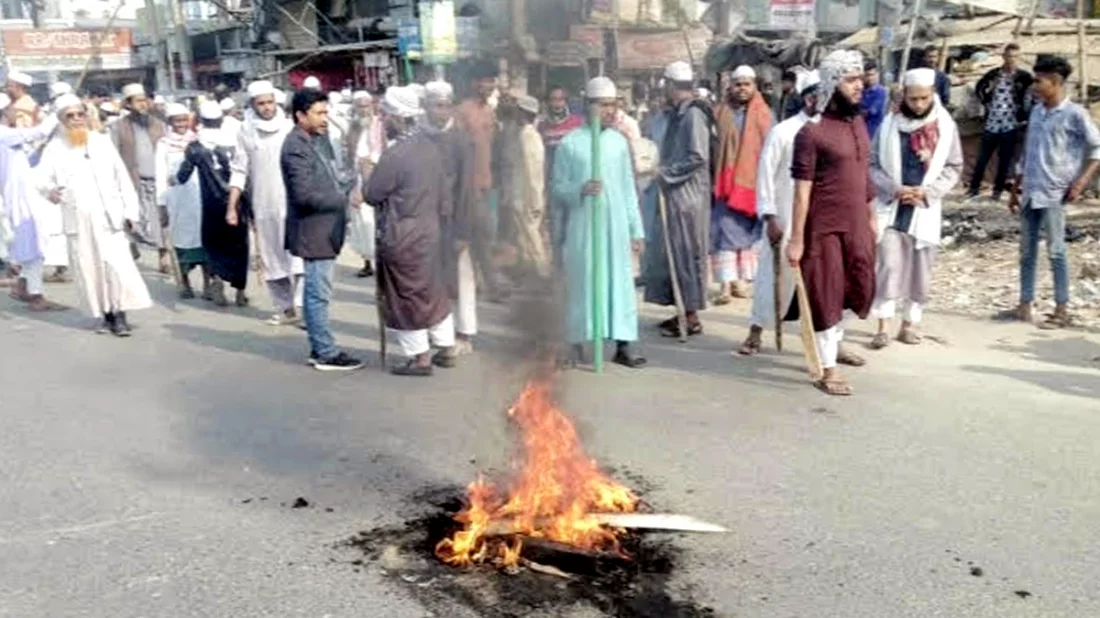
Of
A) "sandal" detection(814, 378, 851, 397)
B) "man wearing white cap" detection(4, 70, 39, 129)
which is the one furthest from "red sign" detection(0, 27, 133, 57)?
"sandal" detection(814, 378, 851, 397)

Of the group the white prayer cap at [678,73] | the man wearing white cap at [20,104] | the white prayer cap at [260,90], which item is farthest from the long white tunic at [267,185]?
the man wearing white cap at [20,104]

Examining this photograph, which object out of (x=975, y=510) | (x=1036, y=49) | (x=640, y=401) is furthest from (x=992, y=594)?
(x=1036, y=49)

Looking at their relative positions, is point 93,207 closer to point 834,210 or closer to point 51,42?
point 834,210

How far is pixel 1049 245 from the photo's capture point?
711 cm

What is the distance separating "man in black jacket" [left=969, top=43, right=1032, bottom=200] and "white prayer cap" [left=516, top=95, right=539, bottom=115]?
7.34m

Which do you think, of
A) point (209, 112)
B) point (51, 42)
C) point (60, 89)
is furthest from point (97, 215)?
point (51, 42)

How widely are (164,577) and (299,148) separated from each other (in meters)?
3.34

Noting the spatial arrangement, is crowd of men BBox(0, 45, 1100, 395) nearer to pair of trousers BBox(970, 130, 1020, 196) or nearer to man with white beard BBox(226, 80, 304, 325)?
man with white beard BBox(226, 80, 304, 325)

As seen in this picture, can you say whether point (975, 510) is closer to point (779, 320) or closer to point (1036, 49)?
point (779, 320)

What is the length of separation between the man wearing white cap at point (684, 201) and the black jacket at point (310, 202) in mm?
2191

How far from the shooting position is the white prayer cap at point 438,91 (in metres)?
5.89

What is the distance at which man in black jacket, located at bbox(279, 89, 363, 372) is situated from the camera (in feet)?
21.0

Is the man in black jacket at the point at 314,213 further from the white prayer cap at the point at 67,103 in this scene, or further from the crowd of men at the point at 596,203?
the white prayer cap at the point at 67,103

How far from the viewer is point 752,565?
12.1 ft
